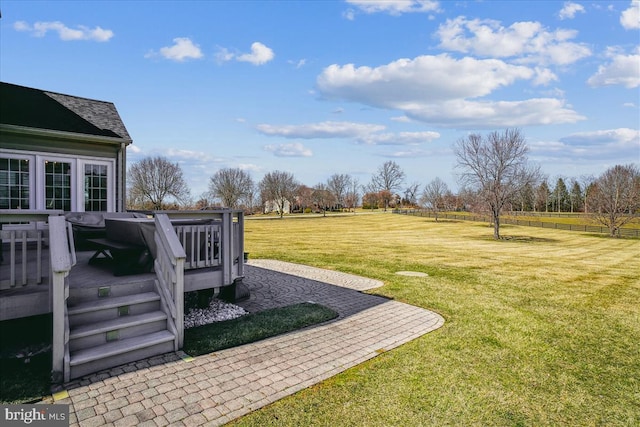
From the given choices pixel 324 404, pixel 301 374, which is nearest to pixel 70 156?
pixel 301 374

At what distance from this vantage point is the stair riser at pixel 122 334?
3980 mm

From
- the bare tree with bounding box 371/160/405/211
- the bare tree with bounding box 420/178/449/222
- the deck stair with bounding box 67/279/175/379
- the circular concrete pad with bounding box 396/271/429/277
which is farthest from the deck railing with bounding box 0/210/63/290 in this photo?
the bare tree with bounding box 371/160/405/211

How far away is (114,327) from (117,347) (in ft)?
0.90

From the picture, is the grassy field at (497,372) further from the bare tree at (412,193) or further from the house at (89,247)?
the bare tree at (412,193)

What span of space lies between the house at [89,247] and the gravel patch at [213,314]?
458mm

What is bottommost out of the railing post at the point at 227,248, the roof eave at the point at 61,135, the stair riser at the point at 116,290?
the stair riser at the point at 116,290

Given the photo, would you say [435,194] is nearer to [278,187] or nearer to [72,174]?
[278,187]

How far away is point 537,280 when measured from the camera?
1103cm

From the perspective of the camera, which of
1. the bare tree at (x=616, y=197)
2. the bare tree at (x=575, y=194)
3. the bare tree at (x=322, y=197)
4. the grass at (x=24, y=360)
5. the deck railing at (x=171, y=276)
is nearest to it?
the grass at (x=24, y=360)

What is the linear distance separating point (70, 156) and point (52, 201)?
1.27m

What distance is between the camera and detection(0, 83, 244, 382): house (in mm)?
4039

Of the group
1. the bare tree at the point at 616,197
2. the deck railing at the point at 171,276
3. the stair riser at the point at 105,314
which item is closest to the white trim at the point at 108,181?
the deck railing at the point at 171,276

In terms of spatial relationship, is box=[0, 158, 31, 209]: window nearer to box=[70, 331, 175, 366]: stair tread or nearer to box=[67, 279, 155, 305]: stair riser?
box=[67, 279, 155, 305]: stair riser

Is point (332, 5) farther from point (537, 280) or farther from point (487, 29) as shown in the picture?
point (537, 280)
